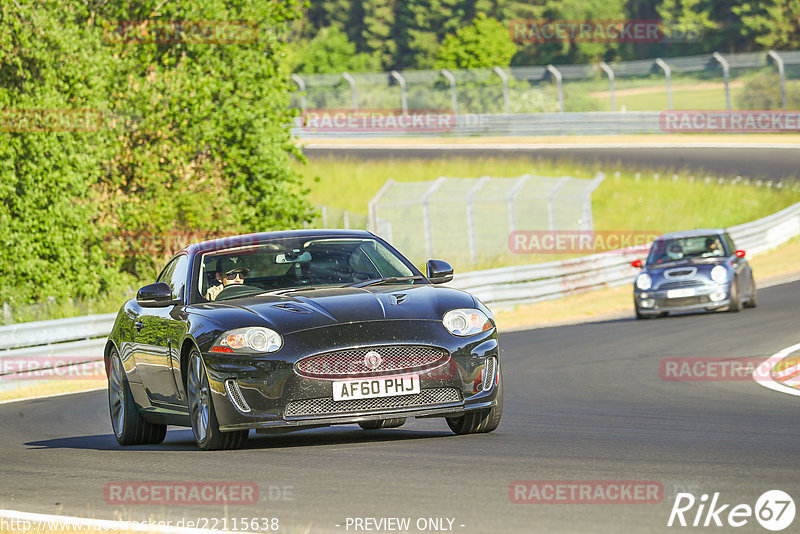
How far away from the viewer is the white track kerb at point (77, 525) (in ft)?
20.2

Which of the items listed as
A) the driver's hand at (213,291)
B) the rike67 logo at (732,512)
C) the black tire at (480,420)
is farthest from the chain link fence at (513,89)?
the rike67 logo at (732,512)

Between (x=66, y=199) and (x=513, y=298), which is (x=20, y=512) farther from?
(x=513, y=298)

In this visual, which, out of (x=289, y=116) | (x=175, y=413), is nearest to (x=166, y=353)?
(x=175, y=413)

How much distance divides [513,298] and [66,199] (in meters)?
8.56

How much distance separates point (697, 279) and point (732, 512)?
53.8ft

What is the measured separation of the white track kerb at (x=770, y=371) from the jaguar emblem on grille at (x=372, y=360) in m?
5.00

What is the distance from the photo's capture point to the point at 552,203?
31906mm

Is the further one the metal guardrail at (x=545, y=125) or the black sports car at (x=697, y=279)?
the metal guardrail at (x=545, y=125)

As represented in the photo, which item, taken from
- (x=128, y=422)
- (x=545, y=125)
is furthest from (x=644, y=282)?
(x=545, y=125)

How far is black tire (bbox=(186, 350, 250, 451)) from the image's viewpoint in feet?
28.3

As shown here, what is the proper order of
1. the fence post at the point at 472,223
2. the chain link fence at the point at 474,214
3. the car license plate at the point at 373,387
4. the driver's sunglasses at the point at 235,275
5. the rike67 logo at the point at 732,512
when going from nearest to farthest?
the rike67 logo at the point at 732,512, the car license plate at the point at 373,387, the driver's sunglasses at the point at 235,275, the chain link fence at the point at 474,214, the fence post at the point at 472,223

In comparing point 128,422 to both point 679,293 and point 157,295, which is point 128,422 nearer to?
point 157,295

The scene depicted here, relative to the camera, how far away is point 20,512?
6.95m

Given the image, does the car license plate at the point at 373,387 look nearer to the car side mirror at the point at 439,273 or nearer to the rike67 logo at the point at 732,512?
the car side mirror at the point at 439,273
